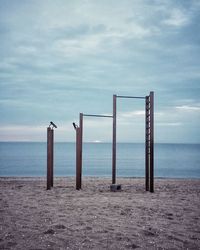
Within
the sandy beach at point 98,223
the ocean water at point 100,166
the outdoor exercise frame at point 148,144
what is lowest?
the ocean water at point 100,166

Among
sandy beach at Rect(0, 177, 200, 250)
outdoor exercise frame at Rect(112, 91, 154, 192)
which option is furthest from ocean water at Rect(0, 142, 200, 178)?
sandy beach at Rect(0, 177, 200, 250)

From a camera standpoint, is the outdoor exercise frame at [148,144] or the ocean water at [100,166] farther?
the ocean water at [100,166]

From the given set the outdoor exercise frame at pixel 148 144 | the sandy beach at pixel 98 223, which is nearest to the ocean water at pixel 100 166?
the outdoor exercise frame at pixel 148 144

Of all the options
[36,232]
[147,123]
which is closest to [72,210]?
[36,232]

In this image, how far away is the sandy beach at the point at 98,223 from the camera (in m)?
4.28

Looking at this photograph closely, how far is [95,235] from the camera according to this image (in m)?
4.62

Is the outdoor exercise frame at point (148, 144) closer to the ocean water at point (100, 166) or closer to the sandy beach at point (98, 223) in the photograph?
the sandy beach at point (98, 223)

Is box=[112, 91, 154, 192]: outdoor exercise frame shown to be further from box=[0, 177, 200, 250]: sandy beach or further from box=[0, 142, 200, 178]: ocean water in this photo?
box=[0, 142, 200, 178]: ocean water

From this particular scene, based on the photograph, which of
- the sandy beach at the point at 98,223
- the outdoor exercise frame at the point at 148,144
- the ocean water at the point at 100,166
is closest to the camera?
the sandy beach at the point at 98,223

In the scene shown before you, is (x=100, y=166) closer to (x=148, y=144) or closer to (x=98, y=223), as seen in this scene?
(x=148, y=144)

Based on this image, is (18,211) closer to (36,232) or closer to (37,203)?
(37,203)

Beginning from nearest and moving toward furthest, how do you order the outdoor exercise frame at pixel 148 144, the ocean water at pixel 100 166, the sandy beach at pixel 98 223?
the sandy beach at pixel 98 223 < the outdoor exercise frame at pixel 148 144 < the ocean water at pixel 100 166

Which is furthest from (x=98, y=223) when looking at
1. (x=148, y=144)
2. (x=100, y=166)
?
(x=100, y=166)

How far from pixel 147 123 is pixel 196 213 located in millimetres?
4444
